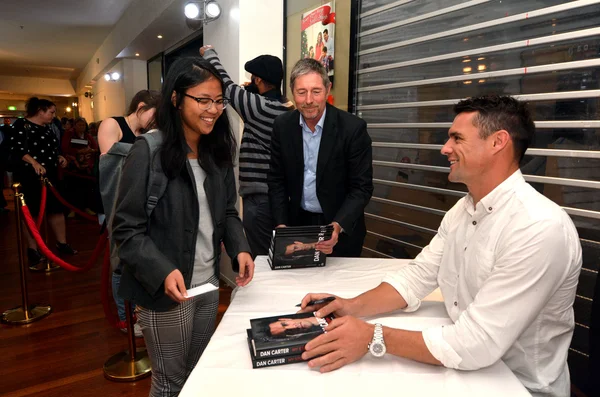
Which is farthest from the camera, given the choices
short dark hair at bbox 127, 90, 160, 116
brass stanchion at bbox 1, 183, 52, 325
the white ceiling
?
the white ceiling

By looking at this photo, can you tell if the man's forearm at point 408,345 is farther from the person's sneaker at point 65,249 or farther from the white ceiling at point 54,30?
the white ceiling at point 54,30

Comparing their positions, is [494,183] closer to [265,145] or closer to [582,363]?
[582,363]

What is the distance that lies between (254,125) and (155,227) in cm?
146

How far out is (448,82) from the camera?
2.42 metres

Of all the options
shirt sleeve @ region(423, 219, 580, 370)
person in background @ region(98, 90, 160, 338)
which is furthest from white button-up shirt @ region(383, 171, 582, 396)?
person in background @ region(98, 90, 160, 338)

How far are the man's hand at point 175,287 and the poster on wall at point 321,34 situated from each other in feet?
7.62

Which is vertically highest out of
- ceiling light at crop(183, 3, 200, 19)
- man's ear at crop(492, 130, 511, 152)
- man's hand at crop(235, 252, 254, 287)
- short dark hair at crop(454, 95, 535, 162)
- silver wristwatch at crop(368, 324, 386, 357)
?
ceiling light at crop(183, 3, 200, 19)

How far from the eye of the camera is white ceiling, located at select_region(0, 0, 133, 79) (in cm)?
650

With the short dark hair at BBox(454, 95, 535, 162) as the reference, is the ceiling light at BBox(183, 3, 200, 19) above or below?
above

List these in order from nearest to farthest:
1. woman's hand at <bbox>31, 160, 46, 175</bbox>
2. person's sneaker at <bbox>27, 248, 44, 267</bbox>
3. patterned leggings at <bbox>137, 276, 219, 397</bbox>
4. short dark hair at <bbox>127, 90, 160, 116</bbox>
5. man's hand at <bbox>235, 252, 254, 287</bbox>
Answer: patterned leggings at <bbox>137, 276, 219, 397</bbox>, man's hand at <bbox>235, 252, 254, 287</bbox>, short dark hair at <bbox>127, 90, 160, 116</bbox>, woman's hand at <bbox>31, 160, 46, 175</bbox>, person's sneaker at <bbox>27, 248, 44, 267</bbox>

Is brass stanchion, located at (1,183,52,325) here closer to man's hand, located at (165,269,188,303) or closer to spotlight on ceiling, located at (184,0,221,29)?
spotlight on ceiling, located at (184,0,221,29)

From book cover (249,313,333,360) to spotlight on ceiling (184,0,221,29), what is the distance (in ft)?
10.5

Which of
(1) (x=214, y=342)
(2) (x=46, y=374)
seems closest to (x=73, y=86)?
(2) (x=46, y=374)

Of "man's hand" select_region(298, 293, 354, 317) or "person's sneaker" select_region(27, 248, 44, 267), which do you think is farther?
"person's sneaker" select_region(27, 248, 44, 267)
